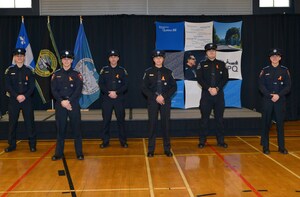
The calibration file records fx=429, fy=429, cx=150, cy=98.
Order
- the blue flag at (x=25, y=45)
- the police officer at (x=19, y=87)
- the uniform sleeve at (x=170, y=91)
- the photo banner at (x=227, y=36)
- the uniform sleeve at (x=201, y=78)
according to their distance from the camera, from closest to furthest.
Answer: the uniform sleeve at (x=170, y=91) → the police officer at (x=19, y=87) → the uniform sleeve at (x=201, y=78) → the blue flag at (x=25, y=45) → the photo banner at (x=227, y=36)

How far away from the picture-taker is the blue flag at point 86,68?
9.60 metres

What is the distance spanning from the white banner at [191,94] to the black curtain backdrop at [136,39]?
3.41ft

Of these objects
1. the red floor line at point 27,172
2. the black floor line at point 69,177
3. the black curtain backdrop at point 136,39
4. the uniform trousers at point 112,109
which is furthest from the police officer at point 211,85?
the black curtain backdrop at point 136,39

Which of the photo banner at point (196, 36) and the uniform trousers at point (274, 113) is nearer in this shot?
the uniform trousers at point (274, 113)

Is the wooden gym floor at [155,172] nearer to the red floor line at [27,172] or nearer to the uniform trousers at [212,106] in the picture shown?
the red floor line at [27,172]

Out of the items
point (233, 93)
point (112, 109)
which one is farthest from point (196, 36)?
point (112, 109)

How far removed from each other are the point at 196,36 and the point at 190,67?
757 millimetres

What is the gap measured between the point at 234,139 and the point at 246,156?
1.62 meters

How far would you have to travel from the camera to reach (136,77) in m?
10.4

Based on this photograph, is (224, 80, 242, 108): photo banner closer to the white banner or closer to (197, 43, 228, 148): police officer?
the white banner

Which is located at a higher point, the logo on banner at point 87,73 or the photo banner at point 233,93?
the logo on banner at point 87,73

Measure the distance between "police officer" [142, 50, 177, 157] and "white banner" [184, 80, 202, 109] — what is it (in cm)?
376

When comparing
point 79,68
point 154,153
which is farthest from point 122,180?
point 79,68

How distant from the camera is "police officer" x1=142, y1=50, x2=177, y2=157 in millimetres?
6457
